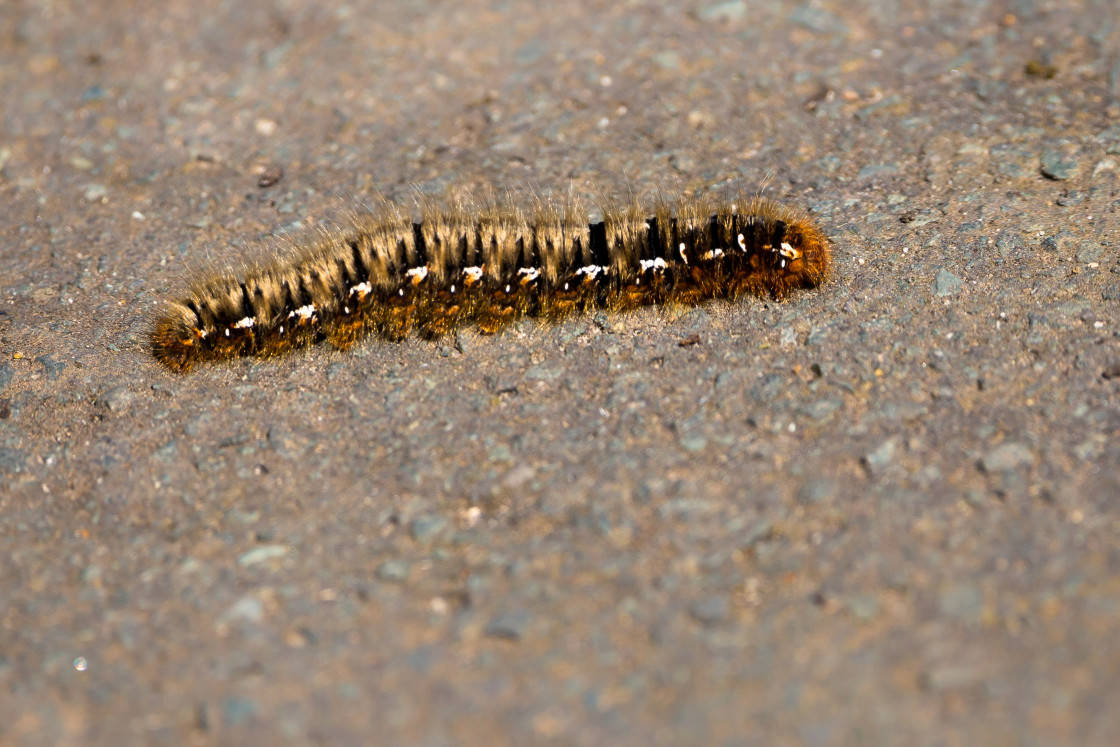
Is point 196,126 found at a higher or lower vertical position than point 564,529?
higher

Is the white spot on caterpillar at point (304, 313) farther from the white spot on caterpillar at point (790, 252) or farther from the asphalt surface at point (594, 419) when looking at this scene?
the white spot on caterpillar at point (790, 252)

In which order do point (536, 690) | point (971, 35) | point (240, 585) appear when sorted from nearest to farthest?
point (536, 690), point (240, 585), point (971, 35)

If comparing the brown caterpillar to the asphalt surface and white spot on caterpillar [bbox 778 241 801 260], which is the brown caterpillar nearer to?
white spot on caterpillar [bbox 778 241 801 260]

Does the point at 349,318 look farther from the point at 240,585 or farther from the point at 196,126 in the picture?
the point at 196,126

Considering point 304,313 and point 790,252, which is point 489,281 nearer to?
point 304,313

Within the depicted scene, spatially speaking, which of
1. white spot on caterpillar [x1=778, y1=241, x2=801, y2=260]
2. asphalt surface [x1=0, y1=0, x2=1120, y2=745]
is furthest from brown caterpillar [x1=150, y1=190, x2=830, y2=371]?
asphalt surface [x1=0, y1=0, x2=1120, y2=745]

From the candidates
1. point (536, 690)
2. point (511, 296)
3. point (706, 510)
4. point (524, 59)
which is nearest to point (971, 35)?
point (524, 59)

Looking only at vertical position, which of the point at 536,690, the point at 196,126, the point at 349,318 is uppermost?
the point at 196,126
